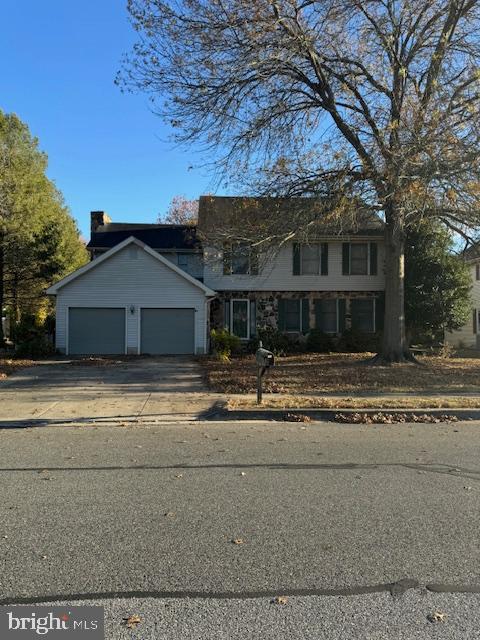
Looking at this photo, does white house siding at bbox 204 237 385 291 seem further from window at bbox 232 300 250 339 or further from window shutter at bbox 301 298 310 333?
window at bbox 232 300 250 339

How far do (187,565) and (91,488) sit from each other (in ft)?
7.06

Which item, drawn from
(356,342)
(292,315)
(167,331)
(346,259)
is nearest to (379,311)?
(356,342)

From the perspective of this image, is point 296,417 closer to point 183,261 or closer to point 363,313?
point 363,313

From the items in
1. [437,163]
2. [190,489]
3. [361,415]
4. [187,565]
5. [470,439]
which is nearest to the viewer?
[187,565]

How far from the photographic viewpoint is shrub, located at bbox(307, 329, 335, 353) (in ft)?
80.9

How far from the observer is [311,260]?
2608cm

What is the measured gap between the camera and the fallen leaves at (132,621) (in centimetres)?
315

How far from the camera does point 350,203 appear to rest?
14867mm

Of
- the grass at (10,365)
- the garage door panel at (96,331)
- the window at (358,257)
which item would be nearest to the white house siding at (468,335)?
the window at (358,257)

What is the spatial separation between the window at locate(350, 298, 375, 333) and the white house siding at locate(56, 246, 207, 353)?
23.3 ft

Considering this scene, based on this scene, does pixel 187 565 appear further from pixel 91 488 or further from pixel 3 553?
pixel 91 488

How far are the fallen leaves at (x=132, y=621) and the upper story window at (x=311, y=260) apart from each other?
2321cm

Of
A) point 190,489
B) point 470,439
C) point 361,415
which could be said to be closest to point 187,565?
point 190,489

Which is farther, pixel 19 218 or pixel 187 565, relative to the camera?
pixel 19 218
